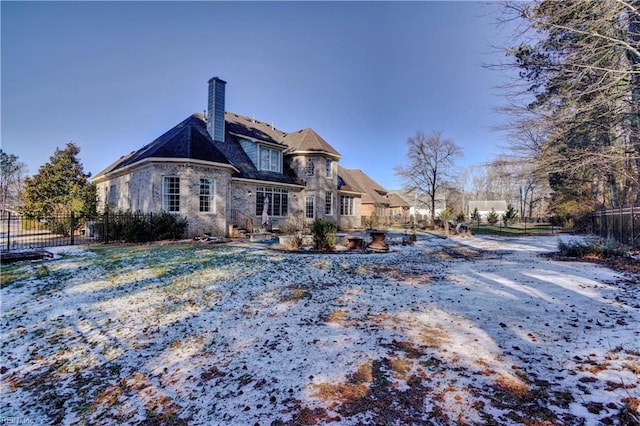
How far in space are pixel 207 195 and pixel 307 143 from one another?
30.0 feet

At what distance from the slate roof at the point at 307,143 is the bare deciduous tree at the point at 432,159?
1179cm

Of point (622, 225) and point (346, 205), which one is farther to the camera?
point (346, 205)

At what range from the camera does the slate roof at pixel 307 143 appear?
850 inches

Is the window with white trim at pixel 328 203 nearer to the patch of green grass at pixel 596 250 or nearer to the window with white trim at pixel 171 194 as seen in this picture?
the window with white trim at pixel 171 194

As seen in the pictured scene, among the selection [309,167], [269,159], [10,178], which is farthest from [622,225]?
[10,178]

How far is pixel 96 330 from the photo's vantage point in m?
4.72

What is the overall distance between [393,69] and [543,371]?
66.3ft

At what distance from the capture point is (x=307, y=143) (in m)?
22.1

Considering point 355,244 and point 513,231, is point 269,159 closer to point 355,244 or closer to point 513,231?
point 355,244

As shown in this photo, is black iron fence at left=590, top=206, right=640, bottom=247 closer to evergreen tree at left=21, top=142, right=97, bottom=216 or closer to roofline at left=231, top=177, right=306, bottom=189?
roofline at left=231, top=177, right=306, bottom=189

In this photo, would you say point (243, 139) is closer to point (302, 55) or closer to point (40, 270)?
point (302, 55)

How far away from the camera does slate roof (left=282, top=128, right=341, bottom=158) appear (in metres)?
21.6

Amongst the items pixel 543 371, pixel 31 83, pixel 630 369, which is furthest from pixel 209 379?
pixel 31 83

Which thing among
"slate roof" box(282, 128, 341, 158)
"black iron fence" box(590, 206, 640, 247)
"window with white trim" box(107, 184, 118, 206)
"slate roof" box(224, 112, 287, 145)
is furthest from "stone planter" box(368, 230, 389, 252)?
"window with white trim" box(107, 184, 118, 206)
